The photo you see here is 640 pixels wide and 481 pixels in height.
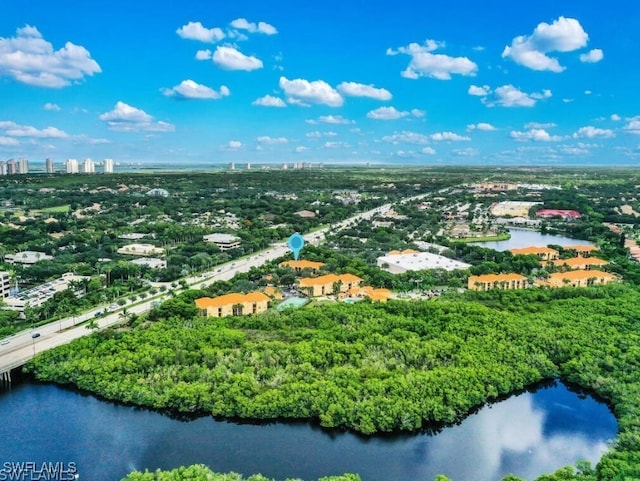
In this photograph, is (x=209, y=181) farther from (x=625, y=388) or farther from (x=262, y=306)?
(x=625, y=388)

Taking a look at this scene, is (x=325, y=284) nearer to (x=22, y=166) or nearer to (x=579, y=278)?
(x=579, y=278)

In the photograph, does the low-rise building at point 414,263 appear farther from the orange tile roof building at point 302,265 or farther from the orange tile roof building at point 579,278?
the orange tile roof building at point 579,278

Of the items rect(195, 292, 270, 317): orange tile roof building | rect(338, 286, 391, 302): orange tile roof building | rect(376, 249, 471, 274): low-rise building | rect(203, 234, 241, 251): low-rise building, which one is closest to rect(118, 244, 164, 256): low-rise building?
rect(203, 234, 241, 251): low-rise building

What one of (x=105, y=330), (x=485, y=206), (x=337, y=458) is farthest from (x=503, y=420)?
(x=485, y=206)

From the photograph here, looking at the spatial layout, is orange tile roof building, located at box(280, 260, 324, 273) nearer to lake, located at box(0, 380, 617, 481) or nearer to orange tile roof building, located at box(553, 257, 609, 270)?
orange tile roof building, located at box(553, 257, 609, 270)

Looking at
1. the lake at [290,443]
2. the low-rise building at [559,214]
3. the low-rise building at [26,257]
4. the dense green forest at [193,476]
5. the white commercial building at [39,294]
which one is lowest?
the lake at [290,443]

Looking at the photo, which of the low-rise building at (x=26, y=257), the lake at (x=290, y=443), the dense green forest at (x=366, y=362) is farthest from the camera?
the low-rise building at (x=26, y=257)

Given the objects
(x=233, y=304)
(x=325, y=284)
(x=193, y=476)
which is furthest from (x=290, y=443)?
(x=325, y=284)

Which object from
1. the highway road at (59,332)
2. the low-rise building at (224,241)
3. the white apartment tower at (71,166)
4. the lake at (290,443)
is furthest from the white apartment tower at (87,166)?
the lake at (290,443)
